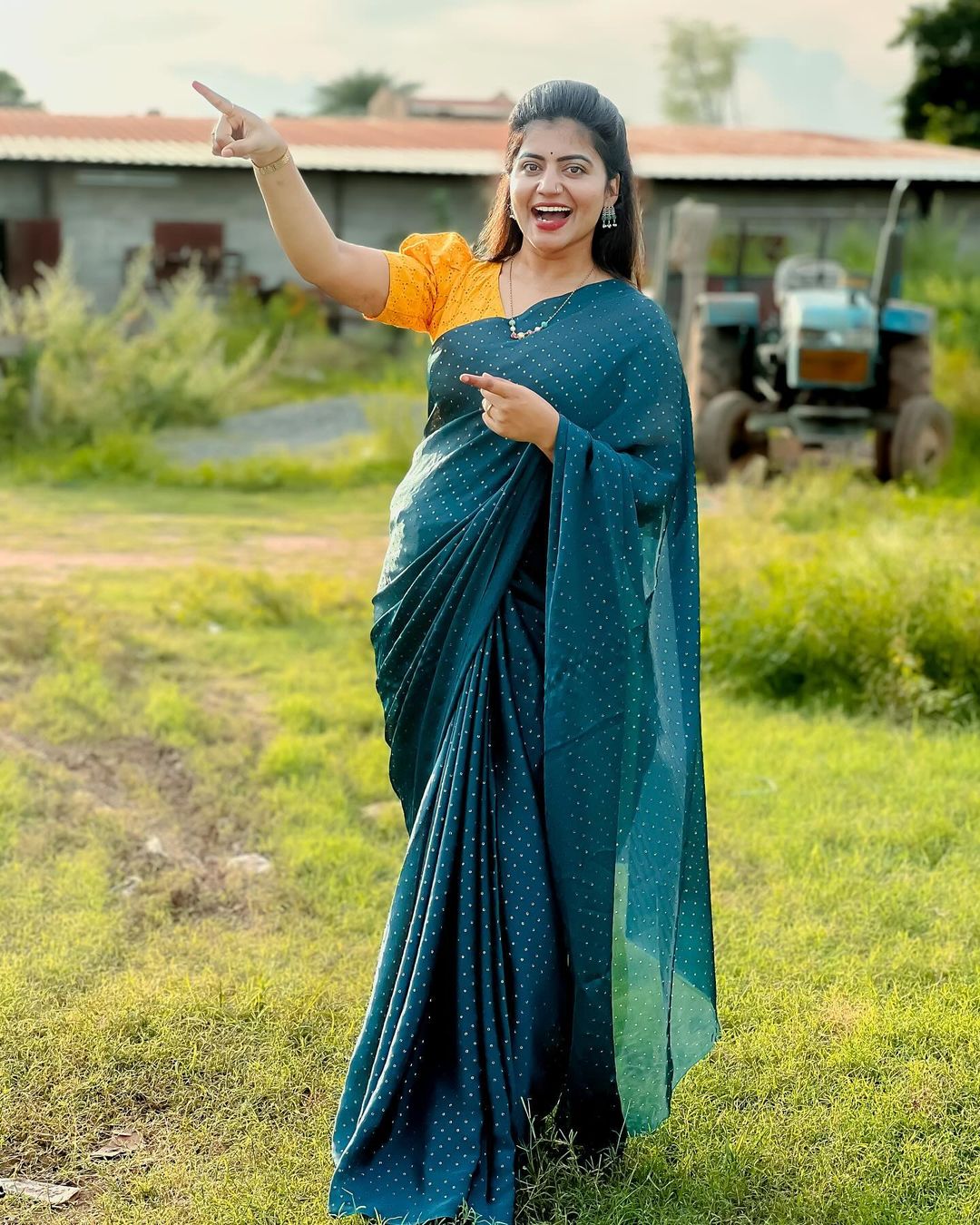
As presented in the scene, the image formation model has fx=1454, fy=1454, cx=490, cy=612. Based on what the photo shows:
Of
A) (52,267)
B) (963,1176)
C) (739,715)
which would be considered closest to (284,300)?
(52,267)

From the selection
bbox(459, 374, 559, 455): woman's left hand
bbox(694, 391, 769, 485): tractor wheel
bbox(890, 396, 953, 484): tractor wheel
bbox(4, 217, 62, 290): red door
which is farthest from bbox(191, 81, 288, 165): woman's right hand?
bbox(4, 217, 62, 290): red door

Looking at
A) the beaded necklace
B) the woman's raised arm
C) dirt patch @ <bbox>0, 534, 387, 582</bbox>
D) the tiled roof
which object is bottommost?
dirt patch @ <bbox>0, 534, 387, 582</bbox>

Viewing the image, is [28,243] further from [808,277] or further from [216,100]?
[216,100]

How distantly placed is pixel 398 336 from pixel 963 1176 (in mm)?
15420

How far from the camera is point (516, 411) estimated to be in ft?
7.59

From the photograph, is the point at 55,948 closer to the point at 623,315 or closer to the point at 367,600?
the point at 623,315

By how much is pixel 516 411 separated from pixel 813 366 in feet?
26.1

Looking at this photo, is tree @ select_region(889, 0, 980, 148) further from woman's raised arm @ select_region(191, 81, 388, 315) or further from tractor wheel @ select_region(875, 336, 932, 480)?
woman's raised arm @ select_region(191, 81, 388, 315)

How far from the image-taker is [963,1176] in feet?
8.64

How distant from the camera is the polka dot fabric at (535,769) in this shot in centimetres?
243

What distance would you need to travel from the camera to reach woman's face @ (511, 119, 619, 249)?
2.47 meters

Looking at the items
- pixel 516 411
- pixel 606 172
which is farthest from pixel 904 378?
pixel 516 411

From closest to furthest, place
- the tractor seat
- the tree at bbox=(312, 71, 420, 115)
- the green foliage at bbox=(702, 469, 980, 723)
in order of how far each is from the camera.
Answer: the green foliage at bbox=(702, 469, 980, 723)
the tractor seat
the tree at bbox=(312, 71, 420, 115)

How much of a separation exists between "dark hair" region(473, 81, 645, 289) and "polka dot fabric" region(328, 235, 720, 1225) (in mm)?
77
